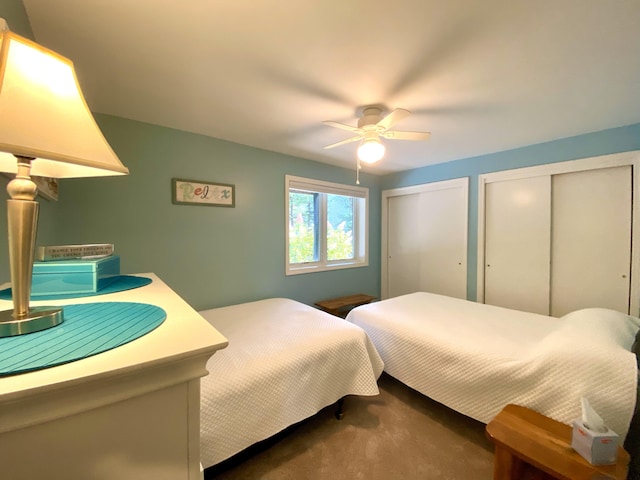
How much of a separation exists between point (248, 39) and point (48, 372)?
1456mm

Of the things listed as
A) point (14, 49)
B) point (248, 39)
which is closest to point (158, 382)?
point (14, 49)

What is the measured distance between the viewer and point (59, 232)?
1851mm

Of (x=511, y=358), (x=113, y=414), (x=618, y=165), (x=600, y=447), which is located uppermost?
(x=618, y=165)

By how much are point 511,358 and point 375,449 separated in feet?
3.22

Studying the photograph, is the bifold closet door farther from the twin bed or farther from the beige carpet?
the beige carpet

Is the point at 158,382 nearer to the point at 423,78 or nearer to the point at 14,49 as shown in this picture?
the point at 14,49

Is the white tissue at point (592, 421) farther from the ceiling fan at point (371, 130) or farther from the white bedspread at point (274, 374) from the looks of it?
the ceiling fan at point (371, 130)

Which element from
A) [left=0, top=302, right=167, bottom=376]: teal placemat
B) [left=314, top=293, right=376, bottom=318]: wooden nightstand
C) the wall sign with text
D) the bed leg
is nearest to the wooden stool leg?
the bed leg

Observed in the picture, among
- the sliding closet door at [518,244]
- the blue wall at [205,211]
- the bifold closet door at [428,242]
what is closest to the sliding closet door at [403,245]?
the bifold closet door at [428,242]

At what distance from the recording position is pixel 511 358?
1.47 meters

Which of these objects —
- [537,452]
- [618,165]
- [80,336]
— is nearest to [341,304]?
[537,452]

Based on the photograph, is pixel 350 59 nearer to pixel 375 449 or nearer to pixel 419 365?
pixel 419 365

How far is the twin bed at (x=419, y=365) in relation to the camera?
3.98 ft

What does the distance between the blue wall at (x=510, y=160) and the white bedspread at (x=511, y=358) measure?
1081 mm
